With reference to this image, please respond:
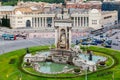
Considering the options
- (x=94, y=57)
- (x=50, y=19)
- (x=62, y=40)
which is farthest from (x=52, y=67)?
(x=50, y=19)

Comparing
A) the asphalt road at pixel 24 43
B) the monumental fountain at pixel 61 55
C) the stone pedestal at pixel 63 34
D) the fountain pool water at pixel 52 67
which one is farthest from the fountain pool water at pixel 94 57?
the asphalt road at pixel 24 43

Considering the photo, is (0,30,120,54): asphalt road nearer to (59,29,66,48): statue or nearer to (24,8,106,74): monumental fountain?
(24,8,106,74): monumental fountain

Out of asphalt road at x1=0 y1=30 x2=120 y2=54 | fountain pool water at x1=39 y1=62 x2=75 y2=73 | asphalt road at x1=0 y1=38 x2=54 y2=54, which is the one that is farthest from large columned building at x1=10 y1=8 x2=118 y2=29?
fountain pool water at x1=39 y1=62 x2=75 y2=73

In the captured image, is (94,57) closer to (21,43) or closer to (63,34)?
(63,34)

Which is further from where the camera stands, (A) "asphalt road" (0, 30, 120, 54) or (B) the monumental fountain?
(A) "asphalt road" (0, 30, 120, 54)

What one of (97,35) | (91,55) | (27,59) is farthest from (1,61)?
(97,35)

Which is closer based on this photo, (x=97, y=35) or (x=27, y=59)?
(x=27, y=59)

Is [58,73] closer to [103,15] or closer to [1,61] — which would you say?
[1,61]

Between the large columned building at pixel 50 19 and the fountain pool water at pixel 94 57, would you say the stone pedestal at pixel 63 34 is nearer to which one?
the fountain pool water at pixel 94 57

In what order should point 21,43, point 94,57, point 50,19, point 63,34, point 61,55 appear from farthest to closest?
point 50,19
point 21,43
point 94,57
point 63,34
point 61,55

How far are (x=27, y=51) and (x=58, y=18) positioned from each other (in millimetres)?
14298

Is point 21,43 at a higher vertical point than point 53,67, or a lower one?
lower

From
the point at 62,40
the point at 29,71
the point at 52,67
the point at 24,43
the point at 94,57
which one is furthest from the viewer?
the point at 24,43

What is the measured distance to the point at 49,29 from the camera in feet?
530
